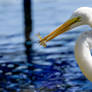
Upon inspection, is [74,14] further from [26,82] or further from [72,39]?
[72,39]

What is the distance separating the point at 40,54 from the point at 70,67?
2.90ft

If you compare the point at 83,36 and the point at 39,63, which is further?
the point at 39,63

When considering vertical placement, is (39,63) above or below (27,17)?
below

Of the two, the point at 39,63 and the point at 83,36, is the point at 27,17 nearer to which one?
the point at 39,63

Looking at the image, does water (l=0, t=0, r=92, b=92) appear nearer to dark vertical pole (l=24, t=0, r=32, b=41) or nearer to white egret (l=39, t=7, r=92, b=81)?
dark vertical pole (l=24, t=0, r=32, b=41)

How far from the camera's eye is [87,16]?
3168 mm

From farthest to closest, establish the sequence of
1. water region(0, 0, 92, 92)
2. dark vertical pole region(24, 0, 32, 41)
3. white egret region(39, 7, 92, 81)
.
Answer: dark vertical pole region(24, 0, 32, 41) < water region(0, 0, 92, 92) < white egret region(39, 7, 92, 81)

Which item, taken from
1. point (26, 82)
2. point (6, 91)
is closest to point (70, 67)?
point (26, 82)

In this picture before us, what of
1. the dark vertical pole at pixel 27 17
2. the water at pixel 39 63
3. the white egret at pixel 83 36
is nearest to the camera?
the white egret at pixel 83 36

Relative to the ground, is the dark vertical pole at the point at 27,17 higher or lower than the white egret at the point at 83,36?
higher

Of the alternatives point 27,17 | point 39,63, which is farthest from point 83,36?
point 27,17

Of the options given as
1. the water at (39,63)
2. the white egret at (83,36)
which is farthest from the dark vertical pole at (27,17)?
the white egret at (83,36)

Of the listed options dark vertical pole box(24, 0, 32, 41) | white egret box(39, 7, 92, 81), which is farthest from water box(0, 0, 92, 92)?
white egret box(39, 7, 92, 81)

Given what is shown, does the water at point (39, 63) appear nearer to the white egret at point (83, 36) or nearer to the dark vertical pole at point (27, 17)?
the dark vertical pole at point (27, 17)
